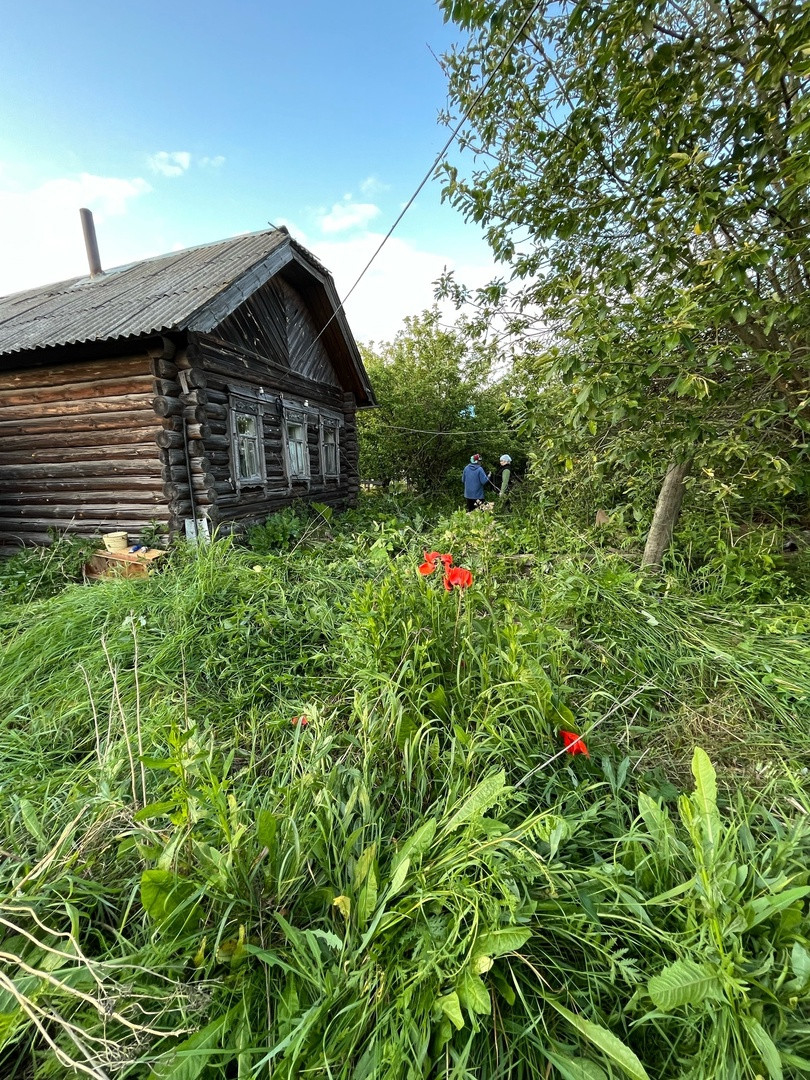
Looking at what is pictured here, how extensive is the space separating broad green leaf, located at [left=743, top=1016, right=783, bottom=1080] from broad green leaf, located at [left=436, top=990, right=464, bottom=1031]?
603 millimetres

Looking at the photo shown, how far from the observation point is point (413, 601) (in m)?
2.44

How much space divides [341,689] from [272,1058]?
1545mm

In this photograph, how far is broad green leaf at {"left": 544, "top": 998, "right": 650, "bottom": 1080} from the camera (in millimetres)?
895

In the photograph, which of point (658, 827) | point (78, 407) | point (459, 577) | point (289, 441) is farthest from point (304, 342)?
point (658, 827)

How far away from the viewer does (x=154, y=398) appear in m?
A: 5.20

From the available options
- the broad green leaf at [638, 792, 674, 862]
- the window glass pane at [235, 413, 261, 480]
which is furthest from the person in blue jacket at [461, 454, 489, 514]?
the broad green leaf at [638, 792, 674, 862]

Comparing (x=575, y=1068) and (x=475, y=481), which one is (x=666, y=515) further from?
(x=475, y=481)

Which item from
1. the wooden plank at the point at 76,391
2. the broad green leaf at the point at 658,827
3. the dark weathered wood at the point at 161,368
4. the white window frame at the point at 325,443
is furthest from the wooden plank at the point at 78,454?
the broad green leaf at the point at 658,827

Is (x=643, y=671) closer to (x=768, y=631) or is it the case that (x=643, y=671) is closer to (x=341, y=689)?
(x=768, y=631)

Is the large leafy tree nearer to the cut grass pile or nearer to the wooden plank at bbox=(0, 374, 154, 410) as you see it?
the cut grass pile

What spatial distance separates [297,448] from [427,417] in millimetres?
5262

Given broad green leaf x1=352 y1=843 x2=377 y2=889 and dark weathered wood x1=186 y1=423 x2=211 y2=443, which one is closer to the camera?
broad green leaf x1=352 y1=843 x2=377 y2=889

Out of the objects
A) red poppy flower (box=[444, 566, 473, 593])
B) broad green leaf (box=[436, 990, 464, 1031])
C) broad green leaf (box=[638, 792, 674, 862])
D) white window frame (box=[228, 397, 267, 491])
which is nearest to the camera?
broad green leaf (box=[436, 990, 464, 1031])

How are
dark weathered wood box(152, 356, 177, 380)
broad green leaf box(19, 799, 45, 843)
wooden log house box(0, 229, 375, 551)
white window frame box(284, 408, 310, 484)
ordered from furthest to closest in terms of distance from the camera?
white window frame box(284, 408, 310, 484) < wooden log house box(0, 229, 375, 551) < dark weathered wood box(152, 356, 177, 380) < broad green leaf box(19, 799, 45, 843)
